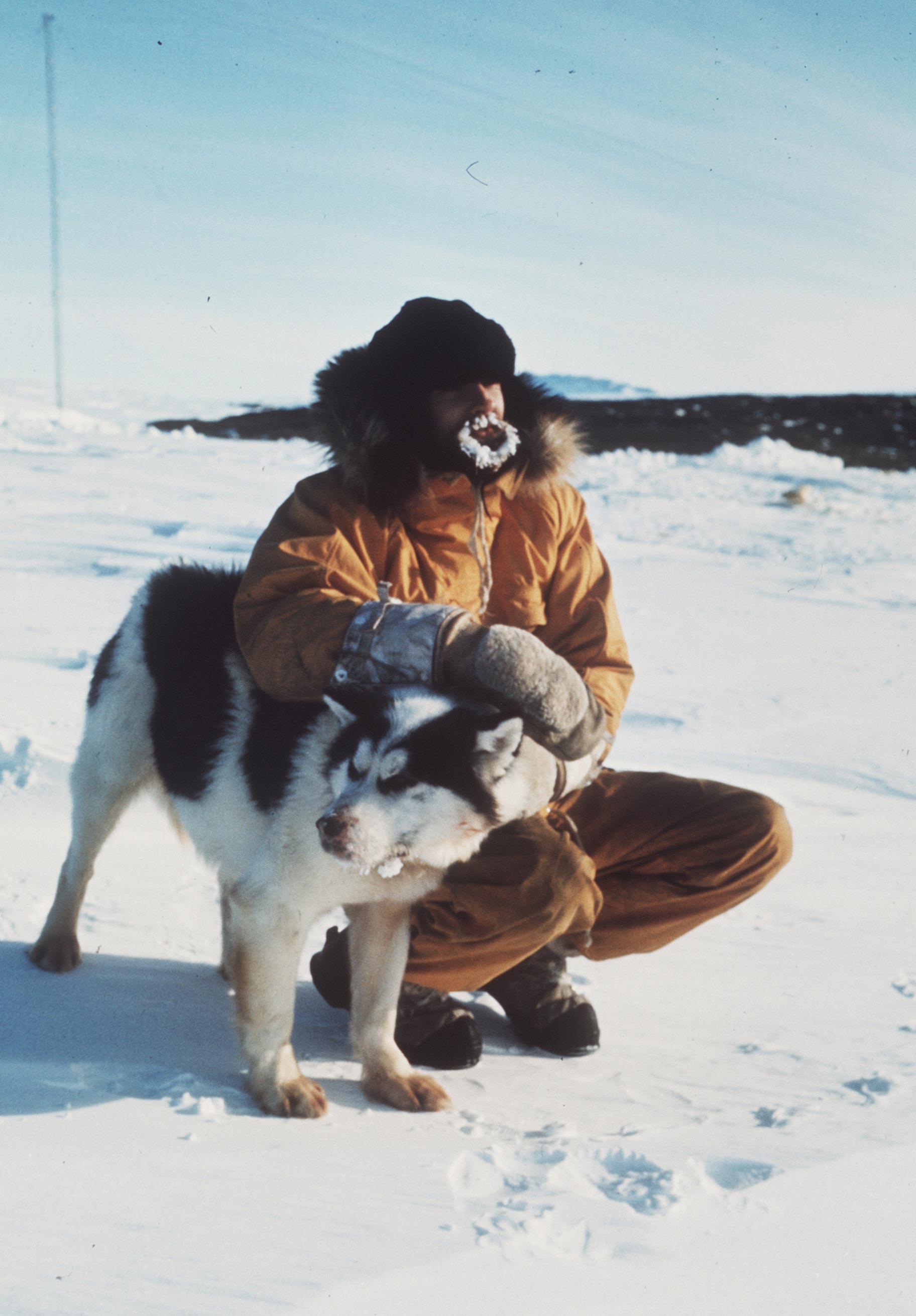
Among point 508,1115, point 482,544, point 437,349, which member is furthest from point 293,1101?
point 437,349

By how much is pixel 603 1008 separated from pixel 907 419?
829 inches

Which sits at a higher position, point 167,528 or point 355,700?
point 355,700

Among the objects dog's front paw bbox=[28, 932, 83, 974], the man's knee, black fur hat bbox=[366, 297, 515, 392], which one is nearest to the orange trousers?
the man's knee

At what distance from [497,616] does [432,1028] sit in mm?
1001

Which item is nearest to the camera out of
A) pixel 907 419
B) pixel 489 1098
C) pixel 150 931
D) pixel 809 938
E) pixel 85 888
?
pixel 489 1098

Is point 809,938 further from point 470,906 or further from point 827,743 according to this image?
point 827,743

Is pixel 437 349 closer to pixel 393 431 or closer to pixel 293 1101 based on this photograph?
pixel 393 431

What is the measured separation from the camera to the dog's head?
2141 mm

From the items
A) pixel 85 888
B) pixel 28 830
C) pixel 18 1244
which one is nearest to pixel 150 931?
pixel 85 888

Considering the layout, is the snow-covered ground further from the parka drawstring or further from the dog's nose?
the parka drawstring

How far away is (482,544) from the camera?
104 inches

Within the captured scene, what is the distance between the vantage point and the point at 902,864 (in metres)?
4.12

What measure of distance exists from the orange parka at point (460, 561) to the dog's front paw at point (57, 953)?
0.99 meters

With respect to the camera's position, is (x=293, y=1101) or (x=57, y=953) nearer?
(x=293, y=1101)
